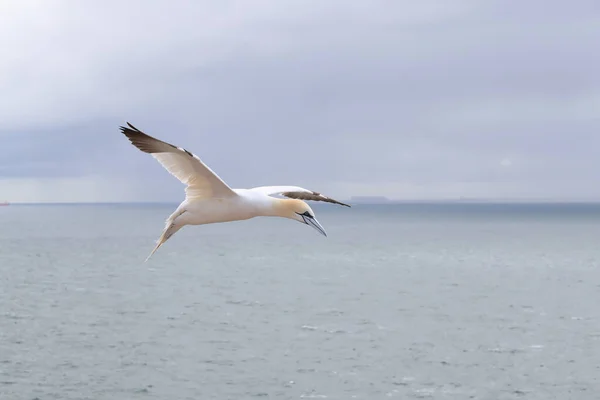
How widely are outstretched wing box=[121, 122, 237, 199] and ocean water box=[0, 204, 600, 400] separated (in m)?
40.6

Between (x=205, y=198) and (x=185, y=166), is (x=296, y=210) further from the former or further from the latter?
(x=185, y=166)

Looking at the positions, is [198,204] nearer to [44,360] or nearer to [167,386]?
[167,386]

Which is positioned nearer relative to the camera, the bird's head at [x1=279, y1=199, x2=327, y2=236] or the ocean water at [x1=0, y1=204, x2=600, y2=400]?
the bird's head at [x1=279, y1=199, x2=327, y2=236]

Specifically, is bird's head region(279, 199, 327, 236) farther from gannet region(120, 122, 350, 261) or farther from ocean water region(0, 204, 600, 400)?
ocean water region(0, 204, 600, 400)

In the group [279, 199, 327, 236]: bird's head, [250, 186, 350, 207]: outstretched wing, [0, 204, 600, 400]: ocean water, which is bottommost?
[0, 204, 600, 400]: ocean water

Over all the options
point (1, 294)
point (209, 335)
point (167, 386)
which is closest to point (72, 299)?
point (1, 294)

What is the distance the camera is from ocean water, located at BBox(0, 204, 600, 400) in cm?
5572

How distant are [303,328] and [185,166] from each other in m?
64.4

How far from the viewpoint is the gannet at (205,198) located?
36.6 feet

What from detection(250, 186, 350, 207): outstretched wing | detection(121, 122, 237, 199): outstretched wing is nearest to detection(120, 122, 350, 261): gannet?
detection(121, 122, 237, 199): outstretched wing

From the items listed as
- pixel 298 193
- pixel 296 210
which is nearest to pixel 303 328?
pixel 298 193

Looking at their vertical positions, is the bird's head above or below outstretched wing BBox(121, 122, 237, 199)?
below

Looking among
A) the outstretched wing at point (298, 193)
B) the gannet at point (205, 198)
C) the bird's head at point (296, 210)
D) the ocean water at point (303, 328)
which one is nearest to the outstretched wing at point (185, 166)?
the gannet at point (205, 198)

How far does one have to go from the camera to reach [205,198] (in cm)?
1164
